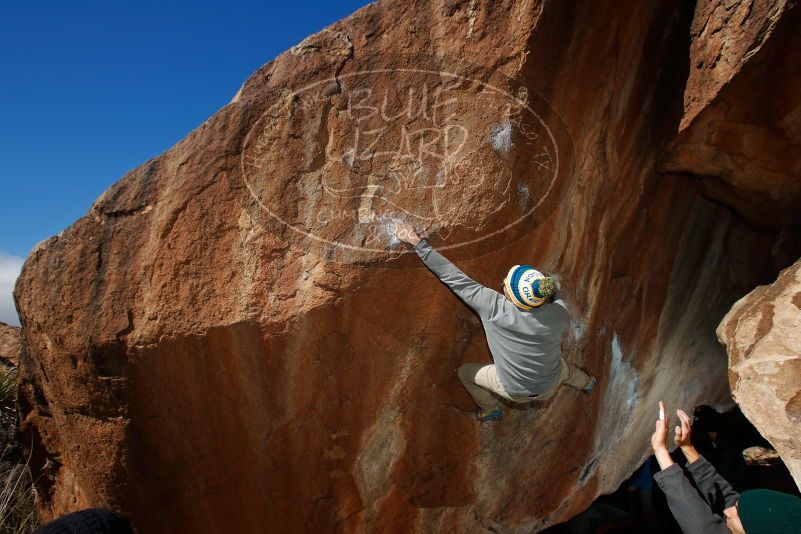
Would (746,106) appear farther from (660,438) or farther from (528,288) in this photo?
(660,438)

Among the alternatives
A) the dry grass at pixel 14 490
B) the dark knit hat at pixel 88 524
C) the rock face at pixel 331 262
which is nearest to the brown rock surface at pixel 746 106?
the rock face at pixel 331 262

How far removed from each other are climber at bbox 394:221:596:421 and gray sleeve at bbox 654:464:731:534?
0.87m

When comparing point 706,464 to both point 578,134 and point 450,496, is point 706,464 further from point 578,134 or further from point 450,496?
point 578,134

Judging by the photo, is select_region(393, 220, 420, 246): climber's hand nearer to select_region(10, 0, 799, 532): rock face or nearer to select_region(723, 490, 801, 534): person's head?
select_region(10, 0, 799, 532): rock face

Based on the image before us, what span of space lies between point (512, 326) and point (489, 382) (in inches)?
19.5

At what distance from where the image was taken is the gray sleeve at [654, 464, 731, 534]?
7.11ft

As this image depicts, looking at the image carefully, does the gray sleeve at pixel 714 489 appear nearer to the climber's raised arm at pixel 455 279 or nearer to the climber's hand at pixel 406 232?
the climber's raised arm at pixel 455 279

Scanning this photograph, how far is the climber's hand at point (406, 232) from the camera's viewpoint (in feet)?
9.91

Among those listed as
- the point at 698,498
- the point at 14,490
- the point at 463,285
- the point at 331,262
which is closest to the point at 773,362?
the point at 698,498

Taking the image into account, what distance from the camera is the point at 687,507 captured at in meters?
2.23

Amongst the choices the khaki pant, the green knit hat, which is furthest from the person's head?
the khaki pant

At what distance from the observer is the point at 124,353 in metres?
3.03

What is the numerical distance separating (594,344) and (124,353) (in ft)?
10.2

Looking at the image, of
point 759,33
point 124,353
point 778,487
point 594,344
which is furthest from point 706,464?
point 778,487
